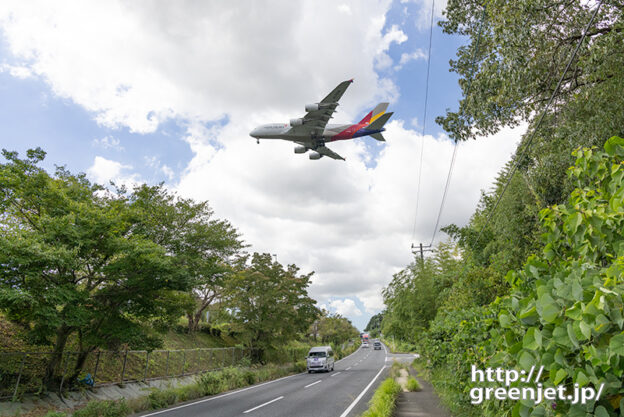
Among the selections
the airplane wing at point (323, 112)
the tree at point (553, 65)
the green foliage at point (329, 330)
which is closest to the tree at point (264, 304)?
the airplane wing at point (323, 112)

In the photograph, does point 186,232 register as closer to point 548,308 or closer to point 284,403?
point 284,403

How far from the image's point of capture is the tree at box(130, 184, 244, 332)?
62.5ft

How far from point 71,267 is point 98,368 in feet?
25.4

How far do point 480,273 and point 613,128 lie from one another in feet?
20.8

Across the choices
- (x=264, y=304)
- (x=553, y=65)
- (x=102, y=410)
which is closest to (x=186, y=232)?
(x=264, y=304)

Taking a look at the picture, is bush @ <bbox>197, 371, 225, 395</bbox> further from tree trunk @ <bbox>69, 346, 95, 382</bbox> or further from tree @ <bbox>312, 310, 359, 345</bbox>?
tree @ <bbox>312, 310, 359, 345</bbox>

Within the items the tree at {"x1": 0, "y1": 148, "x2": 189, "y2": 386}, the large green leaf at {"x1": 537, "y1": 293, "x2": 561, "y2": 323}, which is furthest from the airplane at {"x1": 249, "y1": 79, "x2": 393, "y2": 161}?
the large green leaf at {"x1": 537, "y1": 293, "x2": 561, "y2": 323}

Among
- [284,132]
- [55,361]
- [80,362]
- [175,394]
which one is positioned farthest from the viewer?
[284,132]

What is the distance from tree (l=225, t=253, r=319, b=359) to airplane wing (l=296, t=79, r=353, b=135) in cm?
1389

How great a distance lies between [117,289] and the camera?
45.6 ft

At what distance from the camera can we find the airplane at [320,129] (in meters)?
15.1

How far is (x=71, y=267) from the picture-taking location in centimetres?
1116

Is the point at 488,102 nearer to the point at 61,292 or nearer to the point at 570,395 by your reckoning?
the point at 570,395

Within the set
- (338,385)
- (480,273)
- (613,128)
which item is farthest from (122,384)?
(613,128)
